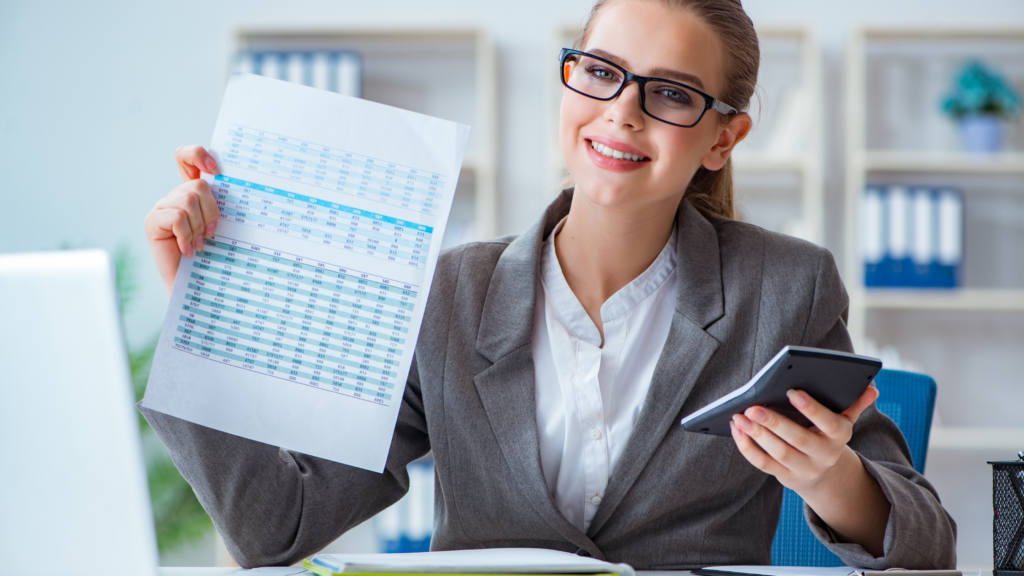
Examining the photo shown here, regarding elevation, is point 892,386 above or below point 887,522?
above

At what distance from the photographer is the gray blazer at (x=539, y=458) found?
97 centimetres

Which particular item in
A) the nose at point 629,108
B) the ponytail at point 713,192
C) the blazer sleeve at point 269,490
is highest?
the nose at point 629,108

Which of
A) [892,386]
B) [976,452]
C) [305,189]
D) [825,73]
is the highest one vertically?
[825,73]

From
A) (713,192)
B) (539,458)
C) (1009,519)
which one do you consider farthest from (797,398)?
(713,192)

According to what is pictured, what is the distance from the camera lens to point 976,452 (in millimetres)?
3248

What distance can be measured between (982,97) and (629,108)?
2.61 meters

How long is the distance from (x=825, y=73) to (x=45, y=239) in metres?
3.32

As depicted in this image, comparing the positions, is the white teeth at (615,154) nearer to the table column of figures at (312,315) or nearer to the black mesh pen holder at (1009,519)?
the table column of figures at (312,315)

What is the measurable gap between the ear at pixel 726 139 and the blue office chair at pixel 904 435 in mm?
431

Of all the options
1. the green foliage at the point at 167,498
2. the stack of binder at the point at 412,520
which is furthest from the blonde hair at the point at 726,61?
the green foliage at the point at 167,498

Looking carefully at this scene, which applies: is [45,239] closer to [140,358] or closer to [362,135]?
[140,358]

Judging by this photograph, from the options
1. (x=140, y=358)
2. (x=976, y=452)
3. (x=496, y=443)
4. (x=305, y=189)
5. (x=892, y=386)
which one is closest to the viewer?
(x=305, y=189)

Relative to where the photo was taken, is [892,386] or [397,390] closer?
[397,390]

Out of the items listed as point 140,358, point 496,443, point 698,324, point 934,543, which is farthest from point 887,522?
point 140,358
